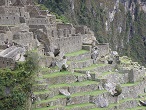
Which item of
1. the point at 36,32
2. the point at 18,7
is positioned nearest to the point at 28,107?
the point at 36,32

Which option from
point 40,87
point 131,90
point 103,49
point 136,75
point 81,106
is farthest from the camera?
point 103,49

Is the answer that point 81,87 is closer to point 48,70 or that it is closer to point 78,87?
point 78,87

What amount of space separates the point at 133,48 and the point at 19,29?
144 m

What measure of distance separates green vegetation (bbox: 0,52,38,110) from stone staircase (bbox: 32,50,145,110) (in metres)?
1.61

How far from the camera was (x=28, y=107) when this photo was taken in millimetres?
36656

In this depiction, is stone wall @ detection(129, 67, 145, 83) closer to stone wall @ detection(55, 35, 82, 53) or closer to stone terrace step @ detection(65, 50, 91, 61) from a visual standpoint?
stone terrace step @ detection(65, 50, 91, 61)

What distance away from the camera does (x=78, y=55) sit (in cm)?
4909

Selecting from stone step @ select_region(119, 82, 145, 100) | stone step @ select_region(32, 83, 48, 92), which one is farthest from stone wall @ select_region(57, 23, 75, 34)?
stone step @ select_region(32, 83, 48, 92)

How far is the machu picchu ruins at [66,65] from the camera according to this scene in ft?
131

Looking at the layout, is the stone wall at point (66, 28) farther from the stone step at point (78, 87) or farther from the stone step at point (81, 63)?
the stone step at point (78, 87)

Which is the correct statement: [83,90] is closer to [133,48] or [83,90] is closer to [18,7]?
[18,7]

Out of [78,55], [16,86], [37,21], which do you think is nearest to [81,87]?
[78,55]

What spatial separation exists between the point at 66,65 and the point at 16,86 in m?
8.18

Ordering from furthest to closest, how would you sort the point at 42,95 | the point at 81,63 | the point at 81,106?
1. the point at 81,63
2. the point at 81,106
3. the point at 42,95
